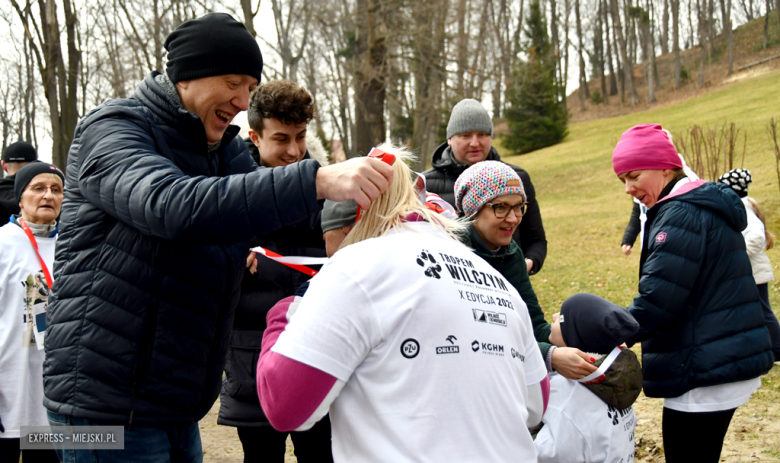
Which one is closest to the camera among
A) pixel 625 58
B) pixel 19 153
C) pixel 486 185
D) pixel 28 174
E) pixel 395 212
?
pixel 395 212

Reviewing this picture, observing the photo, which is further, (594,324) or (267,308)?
(267,308)

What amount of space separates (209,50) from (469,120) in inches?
Result: 106

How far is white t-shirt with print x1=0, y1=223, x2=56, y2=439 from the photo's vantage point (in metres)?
3.72

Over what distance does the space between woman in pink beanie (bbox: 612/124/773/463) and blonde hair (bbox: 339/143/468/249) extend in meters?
1.62

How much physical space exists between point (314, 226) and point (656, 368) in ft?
5.70

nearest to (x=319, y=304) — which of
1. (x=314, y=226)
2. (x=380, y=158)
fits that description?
(x=380, y=158)

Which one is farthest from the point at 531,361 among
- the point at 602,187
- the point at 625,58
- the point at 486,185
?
the point at 625,58

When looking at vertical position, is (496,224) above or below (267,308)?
above

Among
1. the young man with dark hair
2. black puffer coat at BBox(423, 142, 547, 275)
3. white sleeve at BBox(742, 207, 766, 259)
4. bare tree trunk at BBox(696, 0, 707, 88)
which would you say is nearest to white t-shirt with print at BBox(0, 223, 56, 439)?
the young man with dark hair

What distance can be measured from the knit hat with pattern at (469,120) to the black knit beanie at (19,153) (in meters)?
4.47

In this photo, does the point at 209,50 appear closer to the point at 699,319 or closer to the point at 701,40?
the point at 699,319

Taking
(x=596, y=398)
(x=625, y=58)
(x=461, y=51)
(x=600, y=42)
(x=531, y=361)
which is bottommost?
(x=596, y=398)

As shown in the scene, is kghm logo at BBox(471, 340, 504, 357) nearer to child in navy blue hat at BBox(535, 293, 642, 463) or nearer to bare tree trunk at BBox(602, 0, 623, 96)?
child in navy blue hat at BBox(535, 293, 642, 463)

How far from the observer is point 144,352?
194 centimetres
